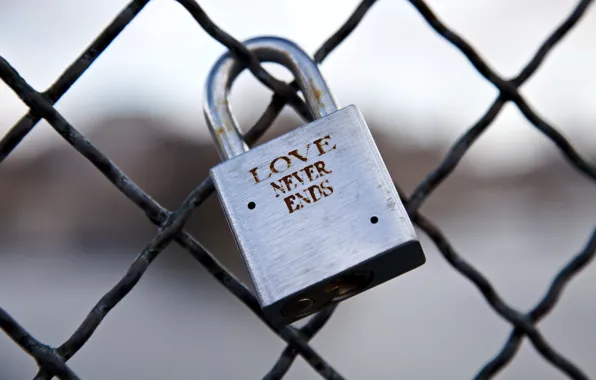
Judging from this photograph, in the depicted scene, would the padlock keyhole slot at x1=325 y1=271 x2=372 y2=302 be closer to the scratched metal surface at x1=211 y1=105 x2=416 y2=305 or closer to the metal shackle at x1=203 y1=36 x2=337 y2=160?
the scratched metal surface at x1=211 y1=105 x2=416 y2=305

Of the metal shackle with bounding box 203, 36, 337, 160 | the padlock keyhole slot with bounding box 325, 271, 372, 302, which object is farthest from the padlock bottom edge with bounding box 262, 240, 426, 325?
the metal shackle with bounding box 203, 36, 337, 160

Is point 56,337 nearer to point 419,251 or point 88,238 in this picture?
point 419,251

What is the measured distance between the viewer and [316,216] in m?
0.51

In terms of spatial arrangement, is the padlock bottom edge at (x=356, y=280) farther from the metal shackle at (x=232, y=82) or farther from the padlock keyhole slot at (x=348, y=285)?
the metal shackle at (x=232, y=82)

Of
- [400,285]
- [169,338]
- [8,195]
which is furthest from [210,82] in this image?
[8,195]

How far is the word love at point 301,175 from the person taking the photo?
514mm

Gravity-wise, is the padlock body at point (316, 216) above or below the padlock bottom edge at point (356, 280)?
above

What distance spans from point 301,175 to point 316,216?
0.11 ft

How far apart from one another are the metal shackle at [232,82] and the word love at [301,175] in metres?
0.07

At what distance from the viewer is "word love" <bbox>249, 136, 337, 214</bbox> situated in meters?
0.51

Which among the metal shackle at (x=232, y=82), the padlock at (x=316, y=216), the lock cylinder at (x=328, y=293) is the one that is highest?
the metal shackle at (x=232, y=82)

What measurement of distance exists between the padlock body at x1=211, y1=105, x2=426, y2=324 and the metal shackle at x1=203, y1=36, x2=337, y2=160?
7cm

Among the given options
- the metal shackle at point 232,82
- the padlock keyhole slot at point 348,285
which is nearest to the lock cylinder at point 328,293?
the padlock keyhole slot at point 348,285

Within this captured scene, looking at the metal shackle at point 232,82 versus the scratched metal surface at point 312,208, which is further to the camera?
the metal shackle at point 232,82
